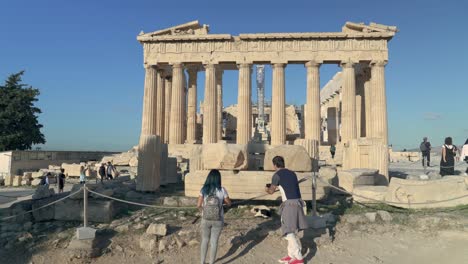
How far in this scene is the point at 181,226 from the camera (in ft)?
25.5

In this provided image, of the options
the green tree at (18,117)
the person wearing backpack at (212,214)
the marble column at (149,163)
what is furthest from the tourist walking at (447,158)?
the green tree at (18,117)

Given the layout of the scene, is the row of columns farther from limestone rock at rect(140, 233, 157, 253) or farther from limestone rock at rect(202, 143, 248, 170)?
limestone rock at rect(140, 233, 157, 253)

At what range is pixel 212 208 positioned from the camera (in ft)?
18.7

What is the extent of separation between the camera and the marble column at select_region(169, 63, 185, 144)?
28922 millimetres

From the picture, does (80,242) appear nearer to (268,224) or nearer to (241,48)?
(268,224)

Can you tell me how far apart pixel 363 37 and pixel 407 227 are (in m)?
22.3

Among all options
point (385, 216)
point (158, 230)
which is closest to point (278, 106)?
point (385, 216)

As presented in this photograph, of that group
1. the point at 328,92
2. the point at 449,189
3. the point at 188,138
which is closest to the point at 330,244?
the point at 449,189

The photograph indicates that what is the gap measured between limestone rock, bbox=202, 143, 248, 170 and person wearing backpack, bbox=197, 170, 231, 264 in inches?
132

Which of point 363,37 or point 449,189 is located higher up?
point 363,37

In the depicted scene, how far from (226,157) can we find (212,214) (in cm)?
368

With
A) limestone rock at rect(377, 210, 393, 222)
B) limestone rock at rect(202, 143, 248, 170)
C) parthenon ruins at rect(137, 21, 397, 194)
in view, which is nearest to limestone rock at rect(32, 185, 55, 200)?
limestone rock at rect(202, 143, 248, 170)

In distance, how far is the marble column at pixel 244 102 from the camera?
28000 mm

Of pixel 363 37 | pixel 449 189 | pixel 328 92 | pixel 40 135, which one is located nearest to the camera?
pixel 449 189
